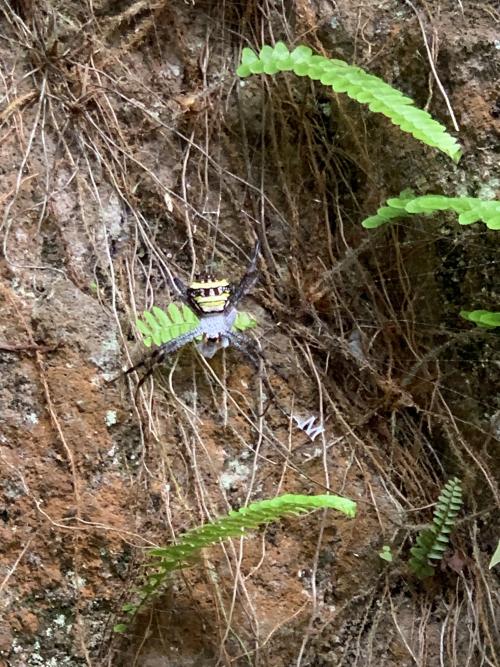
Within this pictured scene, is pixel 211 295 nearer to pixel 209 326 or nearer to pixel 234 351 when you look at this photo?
pixel 209 326

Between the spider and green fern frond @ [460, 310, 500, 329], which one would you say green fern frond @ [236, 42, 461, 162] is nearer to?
green fern frond @ [460, 310, 500, 329]

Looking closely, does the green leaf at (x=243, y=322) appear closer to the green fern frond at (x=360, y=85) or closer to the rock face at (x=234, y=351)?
the rock face at (x=234, y=351)

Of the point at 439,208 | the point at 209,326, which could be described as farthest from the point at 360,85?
the point at 209,326

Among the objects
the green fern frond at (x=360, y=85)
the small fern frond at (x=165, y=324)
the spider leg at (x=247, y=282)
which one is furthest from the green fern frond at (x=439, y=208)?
the small fern frond at (x=165, y=324)

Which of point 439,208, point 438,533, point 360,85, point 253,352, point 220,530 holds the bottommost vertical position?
point 438,533

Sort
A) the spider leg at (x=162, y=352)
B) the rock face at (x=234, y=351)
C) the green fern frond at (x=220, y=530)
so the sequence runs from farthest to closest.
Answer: the spider leg at (x=162, y=352), the rock face at (x=234, y=351), the green fern frond at (x=220, y=530)

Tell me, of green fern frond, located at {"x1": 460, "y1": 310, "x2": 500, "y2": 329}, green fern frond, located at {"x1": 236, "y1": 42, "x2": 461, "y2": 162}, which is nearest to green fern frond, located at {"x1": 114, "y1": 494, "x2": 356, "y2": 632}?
green fern frond, located at {"x1": 460, "y1": 310, "x2": 500, "y2": 329}
